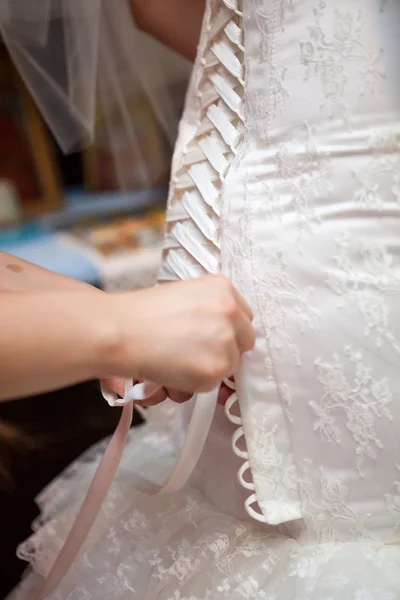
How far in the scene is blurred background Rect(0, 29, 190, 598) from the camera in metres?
1.18

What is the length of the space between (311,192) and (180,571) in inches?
15.1

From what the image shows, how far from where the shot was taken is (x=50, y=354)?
37 cm

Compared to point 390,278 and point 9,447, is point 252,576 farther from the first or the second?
point 9,447

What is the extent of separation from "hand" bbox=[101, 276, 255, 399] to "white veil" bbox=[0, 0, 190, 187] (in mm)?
494

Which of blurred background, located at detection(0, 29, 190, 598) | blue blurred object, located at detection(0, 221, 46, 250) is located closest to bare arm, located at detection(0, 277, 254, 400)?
blurred background, located at detection(0, 29, 190, 598)

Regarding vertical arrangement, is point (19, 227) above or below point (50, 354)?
below

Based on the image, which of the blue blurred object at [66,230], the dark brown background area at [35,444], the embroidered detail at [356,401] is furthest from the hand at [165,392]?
the blue blurred object at [66,230]

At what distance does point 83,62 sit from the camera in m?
0.77

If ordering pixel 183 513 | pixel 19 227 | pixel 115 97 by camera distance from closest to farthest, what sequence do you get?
pixel 183 513, pixel 115 97, pixel 19 227

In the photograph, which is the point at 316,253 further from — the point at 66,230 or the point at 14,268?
the point at 66,230

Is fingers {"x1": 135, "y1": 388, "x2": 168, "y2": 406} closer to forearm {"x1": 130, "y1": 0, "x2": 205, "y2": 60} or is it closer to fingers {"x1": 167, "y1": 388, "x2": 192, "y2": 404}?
fingers {"x1": 167, "y1": 388, "x2": 192, "y2": 404}

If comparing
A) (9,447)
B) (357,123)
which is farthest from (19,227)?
(357,123)

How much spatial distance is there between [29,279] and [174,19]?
0.40 m

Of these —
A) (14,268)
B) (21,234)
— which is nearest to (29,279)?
(14,268)
